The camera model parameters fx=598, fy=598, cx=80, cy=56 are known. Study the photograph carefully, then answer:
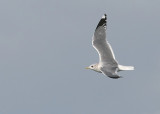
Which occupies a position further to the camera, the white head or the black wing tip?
the white head

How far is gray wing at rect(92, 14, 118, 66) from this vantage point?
3825 centimetres

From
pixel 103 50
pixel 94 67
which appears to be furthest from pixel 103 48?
pixel 94 67

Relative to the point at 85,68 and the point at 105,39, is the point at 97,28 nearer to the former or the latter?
the point at 105,39

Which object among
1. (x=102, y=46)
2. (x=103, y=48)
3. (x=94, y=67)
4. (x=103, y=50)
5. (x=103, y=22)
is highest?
(x=103, y=22)

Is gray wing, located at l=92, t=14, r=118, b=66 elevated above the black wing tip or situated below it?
below

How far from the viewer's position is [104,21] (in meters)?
38.5

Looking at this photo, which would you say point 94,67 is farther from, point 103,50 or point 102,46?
point 102,46

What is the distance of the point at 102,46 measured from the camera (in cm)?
3847

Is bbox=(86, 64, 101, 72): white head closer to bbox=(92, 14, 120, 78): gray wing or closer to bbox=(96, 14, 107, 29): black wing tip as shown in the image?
bbox=(92, 14, 120, 78): gray wing

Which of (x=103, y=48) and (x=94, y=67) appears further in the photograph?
(x=94, y=67)

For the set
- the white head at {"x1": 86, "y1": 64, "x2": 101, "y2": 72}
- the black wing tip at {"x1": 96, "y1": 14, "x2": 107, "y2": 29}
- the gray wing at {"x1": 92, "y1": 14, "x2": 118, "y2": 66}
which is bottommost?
the white head at {"x1": 86, "y1": 64, "x2": 101, "y2": 72}

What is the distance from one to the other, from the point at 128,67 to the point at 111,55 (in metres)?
1.33

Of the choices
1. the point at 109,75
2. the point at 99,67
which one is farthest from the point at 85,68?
the point at 109,75

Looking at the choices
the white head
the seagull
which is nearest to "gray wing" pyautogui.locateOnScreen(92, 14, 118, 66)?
the seagull
